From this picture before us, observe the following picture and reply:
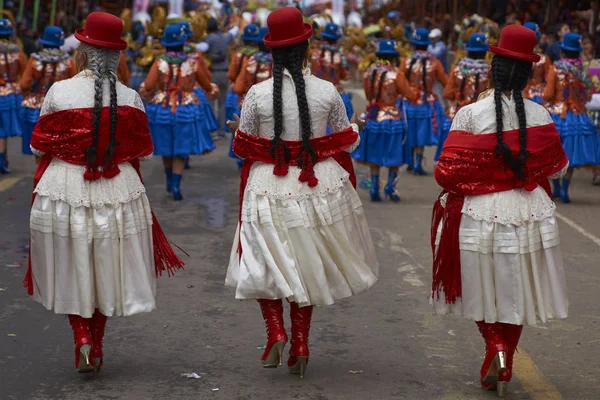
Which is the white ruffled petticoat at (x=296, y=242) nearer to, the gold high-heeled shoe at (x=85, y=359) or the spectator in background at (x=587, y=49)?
the gold high-heeled shoe at (x=85, y=359)

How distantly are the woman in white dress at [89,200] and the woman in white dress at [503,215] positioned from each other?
163cm

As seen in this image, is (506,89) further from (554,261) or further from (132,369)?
(132,369)

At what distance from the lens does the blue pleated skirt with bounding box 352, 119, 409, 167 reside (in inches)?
507

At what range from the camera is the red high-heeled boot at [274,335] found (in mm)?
6074

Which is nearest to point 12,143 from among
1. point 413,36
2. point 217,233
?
point 413,36

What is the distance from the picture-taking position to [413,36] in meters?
14.5

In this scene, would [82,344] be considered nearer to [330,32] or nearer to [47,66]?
[47,66]

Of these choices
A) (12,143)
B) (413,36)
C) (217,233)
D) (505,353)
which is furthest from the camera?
(12,143)

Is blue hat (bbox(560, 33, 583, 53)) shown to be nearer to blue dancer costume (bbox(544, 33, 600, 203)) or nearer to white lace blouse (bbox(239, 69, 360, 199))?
blue dancer costume (bbox(544, 33, 600, 203))

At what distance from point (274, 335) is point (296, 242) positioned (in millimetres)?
488

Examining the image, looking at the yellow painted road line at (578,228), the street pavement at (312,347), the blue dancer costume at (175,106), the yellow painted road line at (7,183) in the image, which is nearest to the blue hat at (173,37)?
the blue dancer costume at (175,106)

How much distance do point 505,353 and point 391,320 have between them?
6.31 feet

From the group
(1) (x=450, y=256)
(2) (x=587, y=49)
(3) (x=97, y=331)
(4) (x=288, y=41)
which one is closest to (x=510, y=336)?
(1) (x=450, y=256)

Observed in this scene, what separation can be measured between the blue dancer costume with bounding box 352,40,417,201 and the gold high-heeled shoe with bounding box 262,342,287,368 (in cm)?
687
